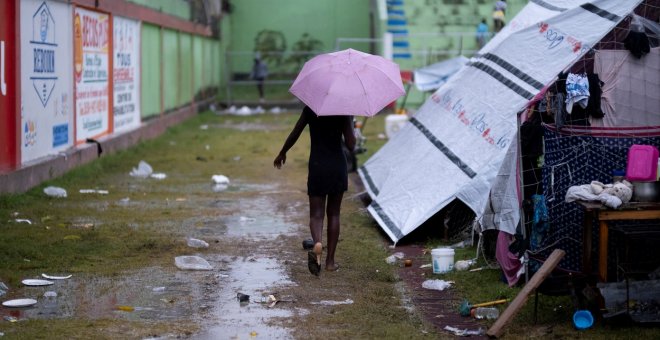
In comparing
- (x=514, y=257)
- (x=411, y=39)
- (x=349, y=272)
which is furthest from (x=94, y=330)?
(x=411, y=39)

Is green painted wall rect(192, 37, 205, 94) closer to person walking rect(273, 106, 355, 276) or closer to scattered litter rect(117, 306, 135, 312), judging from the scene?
person walking rect(273, 106, 355, 276)

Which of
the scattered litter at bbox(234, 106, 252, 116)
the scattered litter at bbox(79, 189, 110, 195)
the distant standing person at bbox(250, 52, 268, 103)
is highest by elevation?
the distant standing person at bbox(250, 52, 268, 103)

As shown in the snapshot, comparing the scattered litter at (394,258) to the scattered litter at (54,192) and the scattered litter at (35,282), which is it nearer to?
the scattered litter at (35,282)

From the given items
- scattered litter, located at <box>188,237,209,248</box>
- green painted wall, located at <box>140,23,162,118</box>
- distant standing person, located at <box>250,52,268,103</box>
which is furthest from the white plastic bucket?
distant standing person, located at <box>250,52,268,103</box>

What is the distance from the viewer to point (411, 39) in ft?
106

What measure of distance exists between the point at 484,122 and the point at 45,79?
22.3 ft

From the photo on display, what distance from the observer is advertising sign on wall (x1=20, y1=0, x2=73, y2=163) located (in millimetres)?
13367

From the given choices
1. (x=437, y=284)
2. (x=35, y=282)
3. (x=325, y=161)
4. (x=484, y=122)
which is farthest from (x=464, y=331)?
(x=484, y=122)

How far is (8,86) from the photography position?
12.8m

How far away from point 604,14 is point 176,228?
17.0 ft

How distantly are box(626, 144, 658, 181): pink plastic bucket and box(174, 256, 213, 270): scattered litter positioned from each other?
3.91m

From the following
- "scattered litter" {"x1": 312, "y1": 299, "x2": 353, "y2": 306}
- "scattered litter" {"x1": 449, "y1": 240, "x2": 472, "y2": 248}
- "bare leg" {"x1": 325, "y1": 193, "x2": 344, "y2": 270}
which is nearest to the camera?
"scattered litter" {"x1": 312, "y1": 299, "x2": 353, "y2": 306}

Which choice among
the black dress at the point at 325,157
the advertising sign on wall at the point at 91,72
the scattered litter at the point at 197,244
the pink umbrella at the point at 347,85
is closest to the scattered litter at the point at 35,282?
the scattered litter at the point at 197,244

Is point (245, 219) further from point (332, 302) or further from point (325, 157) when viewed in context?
point (332, 302)
